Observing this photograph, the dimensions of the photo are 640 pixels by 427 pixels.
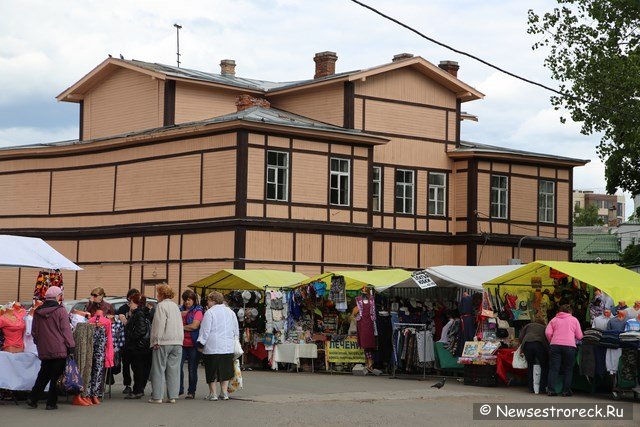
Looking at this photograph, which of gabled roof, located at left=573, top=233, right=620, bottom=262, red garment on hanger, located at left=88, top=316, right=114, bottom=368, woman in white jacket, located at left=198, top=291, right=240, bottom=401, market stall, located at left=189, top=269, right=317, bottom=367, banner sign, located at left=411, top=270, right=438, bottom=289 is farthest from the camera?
gabled roof, located at left=573, top=233, right=620, bottom=262

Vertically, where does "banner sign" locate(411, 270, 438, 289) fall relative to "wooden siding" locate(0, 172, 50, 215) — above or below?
below

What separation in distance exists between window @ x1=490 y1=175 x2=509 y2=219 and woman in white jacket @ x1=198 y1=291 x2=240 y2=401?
25159 mm

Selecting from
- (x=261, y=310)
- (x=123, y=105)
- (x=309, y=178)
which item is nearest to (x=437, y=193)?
(x=309, y=178)

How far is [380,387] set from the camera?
21.2 meters

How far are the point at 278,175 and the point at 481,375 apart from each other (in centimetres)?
1484

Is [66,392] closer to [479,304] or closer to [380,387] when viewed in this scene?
[380,387]

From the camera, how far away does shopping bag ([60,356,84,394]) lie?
16797 millimetres

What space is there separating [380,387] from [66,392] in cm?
660

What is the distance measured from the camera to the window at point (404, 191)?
4028 centimetres

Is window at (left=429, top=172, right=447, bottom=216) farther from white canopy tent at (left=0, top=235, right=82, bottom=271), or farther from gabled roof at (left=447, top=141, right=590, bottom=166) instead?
white canopy tent at (left=0, top=235, right=82, bottom=271)

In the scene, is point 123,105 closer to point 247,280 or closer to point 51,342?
point 247,280

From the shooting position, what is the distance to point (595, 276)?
71.1 feet

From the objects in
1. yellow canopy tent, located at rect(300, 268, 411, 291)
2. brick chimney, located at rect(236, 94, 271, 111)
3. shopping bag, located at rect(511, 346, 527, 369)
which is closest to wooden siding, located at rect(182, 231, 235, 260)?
brick chimney, located at rect(236, 94, 271, 111)

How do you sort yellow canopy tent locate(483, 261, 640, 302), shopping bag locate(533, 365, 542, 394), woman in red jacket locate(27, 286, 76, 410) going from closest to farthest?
woman in red jacket locate(27, 286, 76, 410), shopping bag locate(533, 365, 542, 394), yellow canopy tent locate(483, 261, 640, 302)
